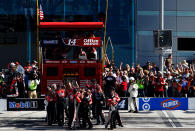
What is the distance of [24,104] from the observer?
882 inches

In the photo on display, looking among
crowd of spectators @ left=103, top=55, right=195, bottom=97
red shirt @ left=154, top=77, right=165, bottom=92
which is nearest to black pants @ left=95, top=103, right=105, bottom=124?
crowd of spectators @ left=103, top=55, right=195, bottom=97

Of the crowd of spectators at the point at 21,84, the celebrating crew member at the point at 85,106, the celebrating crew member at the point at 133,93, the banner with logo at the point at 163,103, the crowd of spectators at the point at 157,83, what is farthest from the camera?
the crowd of spectators at the point at 157,83

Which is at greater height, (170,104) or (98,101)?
(98,101)

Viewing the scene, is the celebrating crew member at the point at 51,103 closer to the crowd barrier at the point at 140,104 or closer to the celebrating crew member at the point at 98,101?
the celebrating crew member at the point at 98,101

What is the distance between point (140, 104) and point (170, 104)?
59.6 inches

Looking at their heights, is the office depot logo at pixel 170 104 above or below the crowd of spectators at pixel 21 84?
below

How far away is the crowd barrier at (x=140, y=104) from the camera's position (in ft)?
73.3

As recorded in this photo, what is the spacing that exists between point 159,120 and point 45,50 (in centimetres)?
619

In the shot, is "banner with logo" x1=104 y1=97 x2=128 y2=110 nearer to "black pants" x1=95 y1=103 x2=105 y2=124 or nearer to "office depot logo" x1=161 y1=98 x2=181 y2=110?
"office depot logo" x1=161 y1=98 x2=181 y2=110

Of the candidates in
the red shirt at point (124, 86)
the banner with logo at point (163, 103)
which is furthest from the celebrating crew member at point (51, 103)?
the banner with logo at point (163, 103)

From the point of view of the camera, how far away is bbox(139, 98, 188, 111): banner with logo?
22.6 m

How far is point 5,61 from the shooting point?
30.2 meters

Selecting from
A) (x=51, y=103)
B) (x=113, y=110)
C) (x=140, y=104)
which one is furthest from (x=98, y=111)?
(x=140, y=104)

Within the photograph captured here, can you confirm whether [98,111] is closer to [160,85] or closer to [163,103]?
[163,103]
